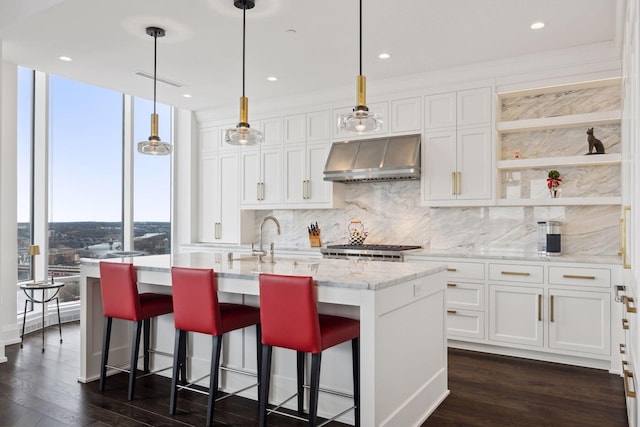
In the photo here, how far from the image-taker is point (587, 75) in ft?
14.1

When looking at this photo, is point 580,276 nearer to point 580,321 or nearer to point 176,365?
point 580,321

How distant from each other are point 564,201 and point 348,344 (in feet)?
9.10

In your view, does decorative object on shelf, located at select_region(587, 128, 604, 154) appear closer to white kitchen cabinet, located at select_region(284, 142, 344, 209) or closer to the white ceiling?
the white ceiling

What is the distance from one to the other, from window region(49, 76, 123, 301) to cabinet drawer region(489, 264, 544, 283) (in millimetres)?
4732

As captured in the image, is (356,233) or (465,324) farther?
(356,233)

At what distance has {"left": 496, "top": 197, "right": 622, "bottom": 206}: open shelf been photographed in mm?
4211

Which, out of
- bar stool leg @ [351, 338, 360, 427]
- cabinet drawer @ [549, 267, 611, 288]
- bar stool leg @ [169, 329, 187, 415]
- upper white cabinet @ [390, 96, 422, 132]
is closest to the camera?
bar stool leg @ [351, 338, 360, 427]

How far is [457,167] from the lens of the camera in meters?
4.86

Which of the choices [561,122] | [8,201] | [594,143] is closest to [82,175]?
[8,201]

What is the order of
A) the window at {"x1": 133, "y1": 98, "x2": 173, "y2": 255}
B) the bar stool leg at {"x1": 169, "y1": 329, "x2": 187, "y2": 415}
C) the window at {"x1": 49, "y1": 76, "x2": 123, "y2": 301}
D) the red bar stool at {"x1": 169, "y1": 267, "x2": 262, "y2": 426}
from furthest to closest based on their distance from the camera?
the window at {"x1": 133, "y1": 98, "x2": 173, "y2": 255}
the window at {"x1": 49, "y1": 76, "x2": 123, "y2": 301}
the bar stool leg at {"x1": 169, "y1": 329, "x2": 187, "y2": 415}
the red bar stool at {"x1": 169, "y1": 267, "x2": 262, "y2": 426}

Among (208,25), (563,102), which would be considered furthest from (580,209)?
(208,25)

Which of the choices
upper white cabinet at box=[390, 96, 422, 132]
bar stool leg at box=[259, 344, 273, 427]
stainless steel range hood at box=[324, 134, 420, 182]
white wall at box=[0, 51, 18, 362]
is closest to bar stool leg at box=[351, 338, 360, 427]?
bar stool leg at box=[259, 344, 273, 427]

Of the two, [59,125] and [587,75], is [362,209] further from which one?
[59,125]

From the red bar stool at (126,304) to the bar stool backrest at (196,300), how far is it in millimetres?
432
